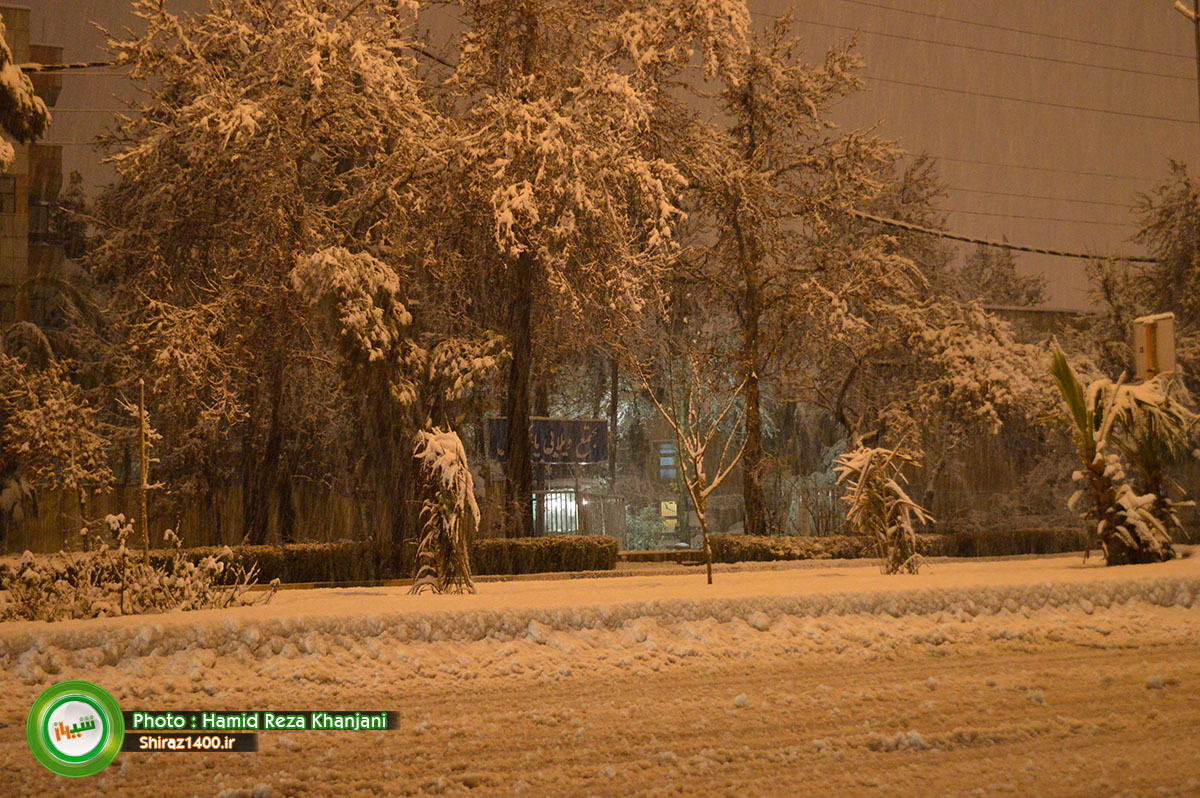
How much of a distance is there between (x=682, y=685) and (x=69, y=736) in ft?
13.2

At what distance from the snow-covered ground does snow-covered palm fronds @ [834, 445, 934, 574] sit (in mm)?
1100

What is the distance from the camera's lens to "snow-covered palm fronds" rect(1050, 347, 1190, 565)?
12586 mm

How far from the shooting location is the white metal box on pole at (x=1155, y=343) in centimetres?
1366

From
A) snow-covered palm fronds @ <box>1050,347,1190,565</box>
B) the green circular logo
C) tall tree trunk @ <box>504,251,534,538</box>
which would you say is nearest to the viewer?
the green circular logo

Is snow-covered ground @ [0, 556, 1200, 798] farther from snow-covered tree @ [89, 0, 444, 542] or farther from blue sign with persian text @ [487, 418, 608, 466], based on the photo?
blue sign with persian text @ [487, 418, 608, 466]

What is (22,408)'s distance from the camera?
23.3 m

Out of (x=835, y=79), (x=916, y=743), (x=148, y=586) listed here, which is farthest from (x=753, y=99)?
(x=916, y=743)

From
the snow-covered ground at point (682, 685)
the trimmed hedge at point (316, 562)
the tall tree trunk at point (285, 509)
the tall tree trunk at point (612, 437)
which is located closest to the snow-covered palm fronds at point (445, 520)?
the snow-covered ground at point (682, 685)

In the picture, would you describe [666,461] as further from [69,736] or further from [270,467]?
[69,736]

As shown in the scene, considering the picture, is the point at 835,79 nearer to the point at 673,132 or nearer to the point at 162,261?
the point at 673,132

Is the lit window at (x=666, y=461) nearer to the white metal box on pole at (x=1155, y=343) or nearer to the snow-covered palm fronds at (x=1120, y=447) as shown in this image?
the white metal box on pole at (x=1155, y=343)

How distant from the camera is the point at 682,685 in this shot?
7984 mm

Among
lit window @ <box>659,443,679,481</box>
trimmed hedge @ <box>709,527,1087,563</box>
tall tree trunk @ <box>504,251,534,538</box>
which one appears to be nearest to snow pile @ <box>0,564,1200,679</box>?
trimmed hedge @ <box>709,527,1087,563</box>

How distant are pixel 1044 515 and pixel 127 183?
2861cm
